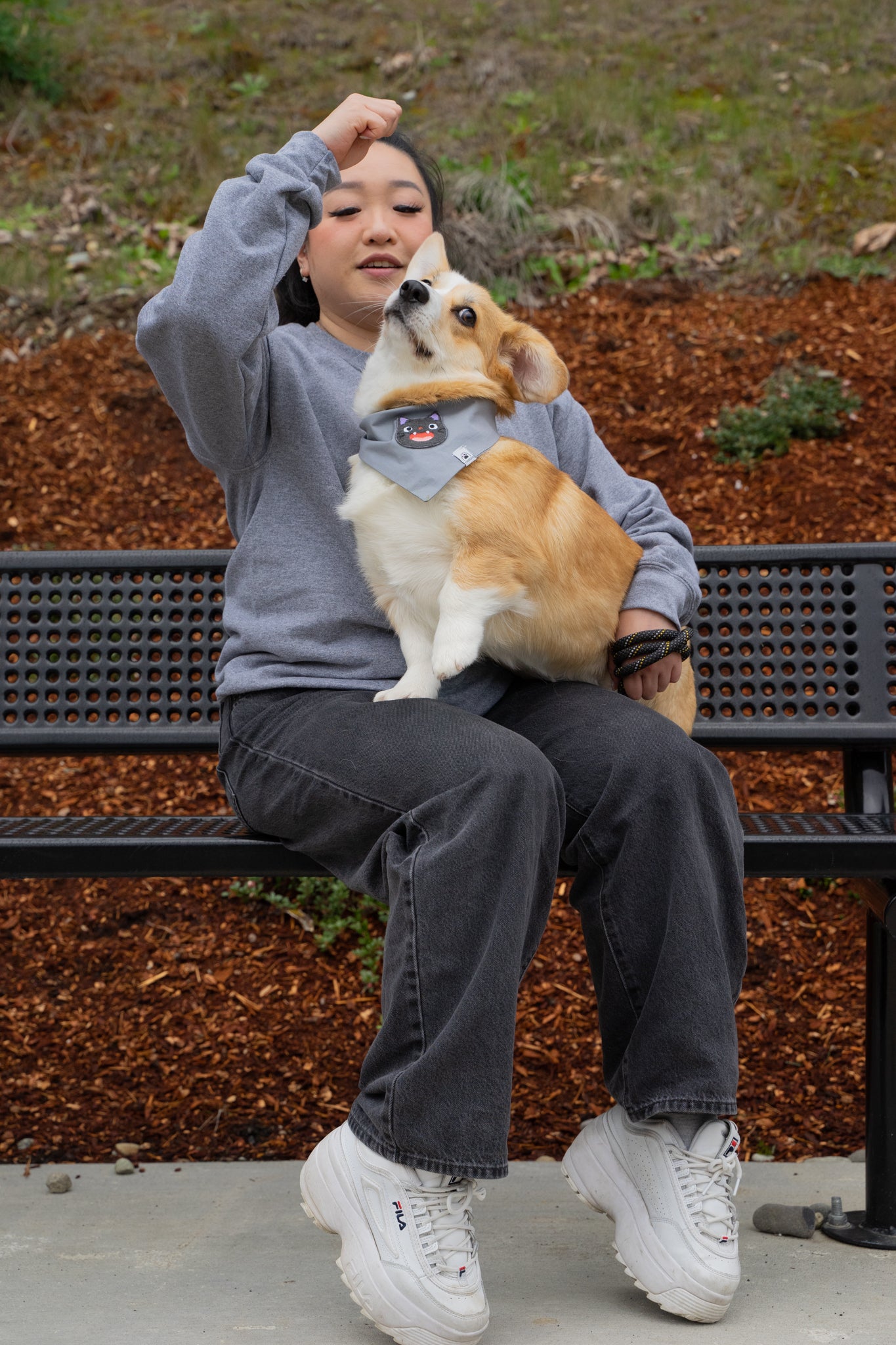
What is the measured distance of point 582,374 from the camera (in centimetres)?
495

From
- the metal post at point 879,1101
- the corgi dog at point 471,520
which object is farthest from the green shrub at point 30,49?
the metal post at point 879,1101

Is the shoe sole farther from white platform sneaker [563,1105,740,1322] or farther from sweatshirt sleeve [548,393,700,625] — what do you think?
sweatshirt sleeve [548,393,700,625]

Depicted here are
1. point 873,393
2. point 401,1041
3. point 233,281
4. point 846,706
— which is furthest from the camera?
point 873,393

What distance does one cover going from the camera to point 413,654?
2.09m

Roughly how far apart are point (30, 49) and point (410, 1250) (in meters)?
8.45

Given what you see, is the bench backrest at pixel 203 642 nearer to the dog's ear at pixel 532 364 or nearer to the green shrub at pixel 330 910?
the dog's ear at pixel 532 364

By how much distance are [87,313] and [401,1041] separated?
4.96 metres

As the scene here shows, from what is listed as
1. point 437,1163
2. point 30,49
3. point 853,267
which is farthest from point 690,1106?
point 30,49

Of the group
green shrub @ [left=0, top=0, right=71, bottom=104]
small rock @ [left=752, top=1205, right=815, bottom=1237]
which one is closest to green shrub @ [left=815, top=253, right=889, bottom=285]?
small rock @ [left=752, top=1205, right=815, bottom=1237]

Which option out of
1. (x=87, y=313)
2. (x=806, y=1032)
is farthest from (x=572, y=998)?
(x=87, y=313)

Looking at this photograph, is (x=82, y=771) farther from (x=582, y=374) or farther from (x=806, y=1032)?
(x=582, y=374)

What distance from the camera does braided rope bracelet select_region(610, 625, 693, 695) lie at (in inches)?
83.0

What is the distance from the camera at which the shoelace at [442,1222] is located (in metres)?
1.57

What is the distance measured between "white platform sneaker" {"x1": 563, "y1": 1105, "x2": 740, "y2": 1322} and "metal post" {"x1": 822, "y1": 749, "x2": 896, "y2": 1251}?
0.43 meters
